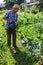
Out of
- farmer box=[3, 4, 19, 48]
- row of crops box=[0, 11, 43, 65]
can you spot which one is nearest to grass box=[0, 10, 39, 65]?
row of crops box=[0, 11, 43, 65]

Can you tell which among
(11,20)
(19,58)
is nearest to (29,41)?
(11,20)

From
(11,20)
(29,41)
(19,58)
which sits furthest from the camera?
(29,41)

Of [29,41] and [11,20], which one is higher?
[11,20]

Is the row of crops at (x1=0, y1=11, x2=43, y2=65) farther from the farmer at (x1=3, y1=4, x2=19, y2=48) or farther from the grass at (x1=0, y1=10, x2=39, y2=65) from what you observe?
the farmer at (x1=3, y1=4, x2=19, y2=48)

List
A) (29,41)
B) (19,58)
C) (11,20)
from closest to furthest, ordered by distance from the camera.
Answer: (19,58) → (11,20) → (29,41)

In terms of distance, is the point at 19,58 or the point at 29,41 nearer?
the point at 19,58

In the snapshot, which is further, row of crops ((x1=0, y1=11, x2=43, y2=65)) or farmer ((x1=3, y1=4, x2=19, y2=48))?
farmer ((x1=3, y1=4, x2=19, y2=48))

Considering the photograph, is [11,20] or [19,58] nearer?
[19,58]

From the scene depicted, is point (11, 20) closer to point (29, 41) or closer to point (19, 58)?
point (29, 41)

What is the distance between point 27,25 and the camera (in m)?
17.5

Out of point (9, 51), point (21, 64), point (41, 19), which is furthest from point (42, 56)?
point (41, 19)

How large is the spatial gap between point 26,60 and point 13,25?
1.85 meters

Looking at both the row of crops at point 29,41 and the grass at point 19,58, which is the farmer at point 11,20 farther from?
the grass at point 19,58

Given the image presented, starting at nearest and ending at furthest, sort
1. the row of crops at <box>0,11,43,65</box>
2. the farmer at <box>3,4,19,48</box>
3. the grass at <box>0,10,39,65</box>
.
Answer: the row of crops at <box>0,11,43,65</box> < the grass at <box>0,10,39,65</box> < the farmer at <box>3,4,19,48</box>
